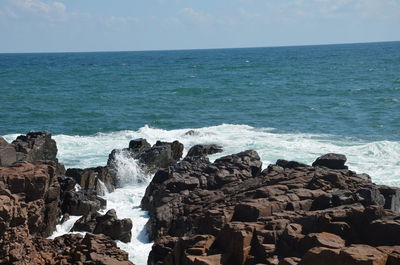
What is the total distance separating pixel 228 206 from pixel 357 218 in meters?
4.47

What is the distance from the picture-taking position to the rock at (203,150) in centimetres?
3406

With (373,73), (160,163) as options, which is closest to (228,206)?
(160,163)

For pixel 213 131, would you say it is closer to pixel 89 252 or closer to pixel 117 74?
pixel 89 252

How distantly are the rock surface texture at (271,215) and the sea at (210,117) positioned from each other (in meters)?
1.88

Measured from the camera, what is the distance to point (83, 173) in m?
27.4

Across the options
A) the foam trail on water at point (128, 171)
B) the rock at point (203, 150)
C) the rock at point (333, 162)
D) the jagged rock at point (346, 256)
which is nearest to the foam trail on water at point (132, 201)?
the foam trail on water at point (128, 171)

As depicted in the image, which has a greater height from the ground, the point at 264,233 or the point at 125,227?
the point at 264,233

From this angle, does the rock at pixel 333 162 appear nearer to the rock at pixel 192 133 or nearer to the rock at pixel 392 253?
the rock at pixel 392 253

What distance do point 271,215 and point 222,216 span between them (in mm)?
1399

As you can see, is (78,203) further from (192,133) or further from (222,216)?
(192,133)

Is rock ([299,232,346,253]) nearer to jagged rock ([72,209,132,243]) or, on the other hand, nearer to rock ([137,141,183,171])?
jagged rock ([72,209,132,243])

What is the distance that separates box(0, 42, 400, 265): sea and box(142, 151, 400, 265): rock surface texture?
Result: 188 cm

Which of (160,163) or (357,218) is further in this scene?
(160,163)

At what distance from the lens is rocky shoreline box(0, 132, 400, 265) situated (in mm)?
14898
